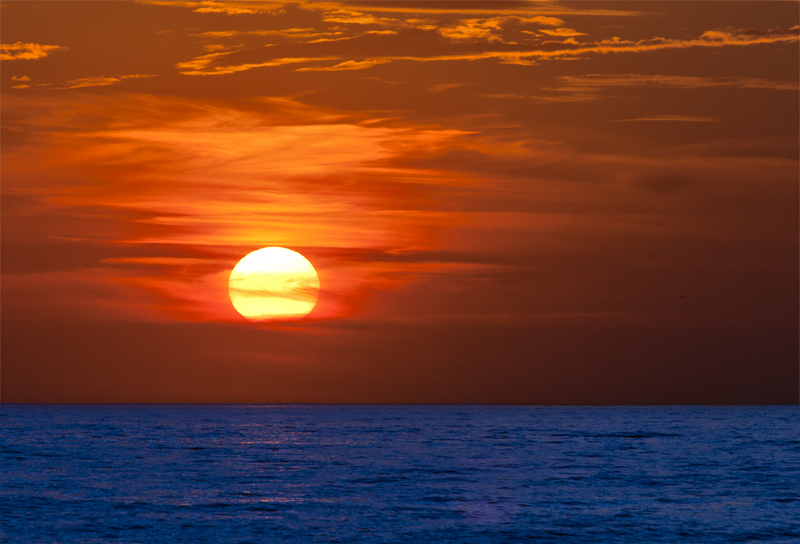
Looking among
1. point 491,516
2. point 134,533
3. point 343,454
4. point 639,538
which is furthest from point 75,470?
point 639,538

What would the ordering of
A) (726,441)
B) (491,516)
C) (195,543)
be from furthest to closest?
(726,441) < (491,516) < (195,543)

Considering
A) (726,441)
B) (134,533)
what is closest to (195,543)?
(134,533)

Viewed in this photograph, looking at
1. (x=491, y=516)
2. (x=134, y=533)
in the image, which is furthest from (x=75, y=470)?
(x=491, y=516)

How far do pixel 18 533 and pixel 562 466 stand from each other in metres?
38.3

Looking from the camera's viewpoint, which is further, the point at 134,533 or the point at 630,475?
the point at 630,475

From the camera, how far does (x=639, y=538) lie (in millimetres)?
32625

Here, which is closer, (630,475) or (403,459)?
(630,475)

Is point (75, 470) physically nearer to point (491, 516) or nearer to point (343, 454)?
point (343, 454)

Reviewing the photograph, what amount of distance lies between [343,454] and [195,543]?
41551 mm

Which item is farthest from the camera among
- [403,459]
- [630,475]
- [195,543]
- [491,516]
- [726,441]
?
[726,441]

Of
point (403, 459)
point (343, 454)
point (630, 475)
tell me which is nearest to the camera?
point (630, 475)

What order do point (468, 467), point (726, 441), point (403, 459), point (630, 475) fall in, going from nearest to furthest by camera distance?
point (630, 475) < point (468, 467) < point (403, 459) < point (726, 441)

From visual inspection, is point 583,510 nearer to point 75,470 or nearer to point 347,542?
point 347,542

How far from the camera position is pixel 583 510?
39.0 m
